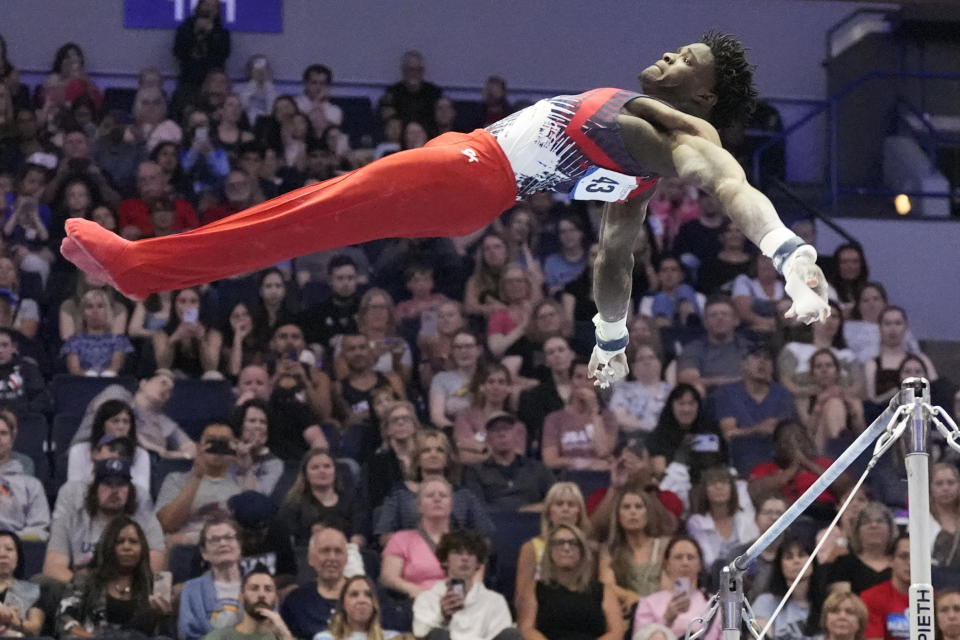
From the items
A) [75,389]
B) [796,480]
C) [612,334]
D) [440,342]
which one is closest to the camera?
[612,334]

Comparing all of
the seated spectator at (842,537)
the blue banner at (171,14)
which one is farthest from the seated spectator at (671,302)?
the blue banner at (171,14)

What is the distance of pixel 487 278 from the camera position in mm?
8633

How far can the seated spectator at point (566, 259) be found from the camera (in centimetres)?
903

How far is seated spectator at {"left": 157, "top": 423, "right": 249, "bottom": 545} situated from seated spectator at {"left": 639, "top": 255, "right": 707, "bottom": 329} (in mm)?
2888

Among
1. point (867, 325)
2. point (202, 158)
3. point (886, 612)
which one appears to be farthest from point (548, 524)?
point (202, 158)

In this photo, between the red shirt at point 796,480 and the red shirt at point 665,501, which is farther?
the red shirt at point 796,480

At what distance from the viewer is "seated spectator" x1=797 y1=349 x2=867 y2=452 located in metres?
8.01

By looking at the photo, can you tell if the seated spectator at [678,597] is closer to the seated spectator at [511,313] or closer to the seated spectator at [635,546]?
the seated spectator at [635,546]

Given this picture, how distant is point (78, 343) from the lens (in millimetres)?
7781

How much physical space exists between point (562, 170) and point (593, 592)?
2969mm

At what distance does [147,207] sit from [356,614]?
347 centimetres

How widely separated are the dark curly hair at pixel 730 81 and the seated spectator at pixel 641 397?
12.1ft

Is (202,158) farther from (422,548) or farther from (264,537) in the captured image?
(422,548)

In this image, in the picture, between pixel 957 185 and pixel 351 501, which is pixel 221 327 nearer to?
pixel 351 501
